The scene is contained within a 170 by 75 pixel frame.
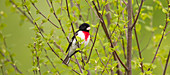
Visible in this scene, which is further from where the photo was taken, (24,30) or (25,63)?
(24,30)

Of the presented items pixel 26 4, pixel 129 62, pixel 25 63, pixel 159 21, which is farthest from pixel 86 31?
pixel 159 21

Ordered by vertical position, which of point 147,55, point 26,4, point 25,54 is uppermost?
point 26,4

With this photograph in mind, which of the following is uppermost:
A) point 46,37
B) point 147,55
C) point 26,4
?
point 26,4

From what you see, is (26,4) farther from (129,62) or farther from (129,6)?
(129,62)

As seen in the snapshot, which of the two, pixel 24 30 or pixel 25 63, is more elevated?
pixel 24 30

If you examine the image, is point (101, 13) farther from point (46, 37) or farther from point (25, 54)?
point (25, 54)

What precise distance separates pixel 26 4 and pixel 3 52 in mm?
1449

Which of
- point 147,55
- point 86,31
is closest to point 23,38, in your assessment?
point 147,55

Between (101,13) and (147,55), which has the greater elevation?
(101,13)

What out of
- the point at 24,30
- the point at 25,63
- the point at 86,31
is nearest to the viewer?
the point at 86,31

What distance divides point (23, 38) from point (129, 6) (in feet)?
17.9

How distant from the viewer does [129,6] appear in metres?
3.11

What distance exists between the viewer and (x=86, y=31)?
3.90 meters

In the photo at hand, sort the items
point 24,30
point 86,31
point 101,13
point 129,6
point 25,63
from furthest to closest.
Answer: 1. point 24,30
2. point 25,63
3. point 86,31
4. point 129,6
5. point 101,13
